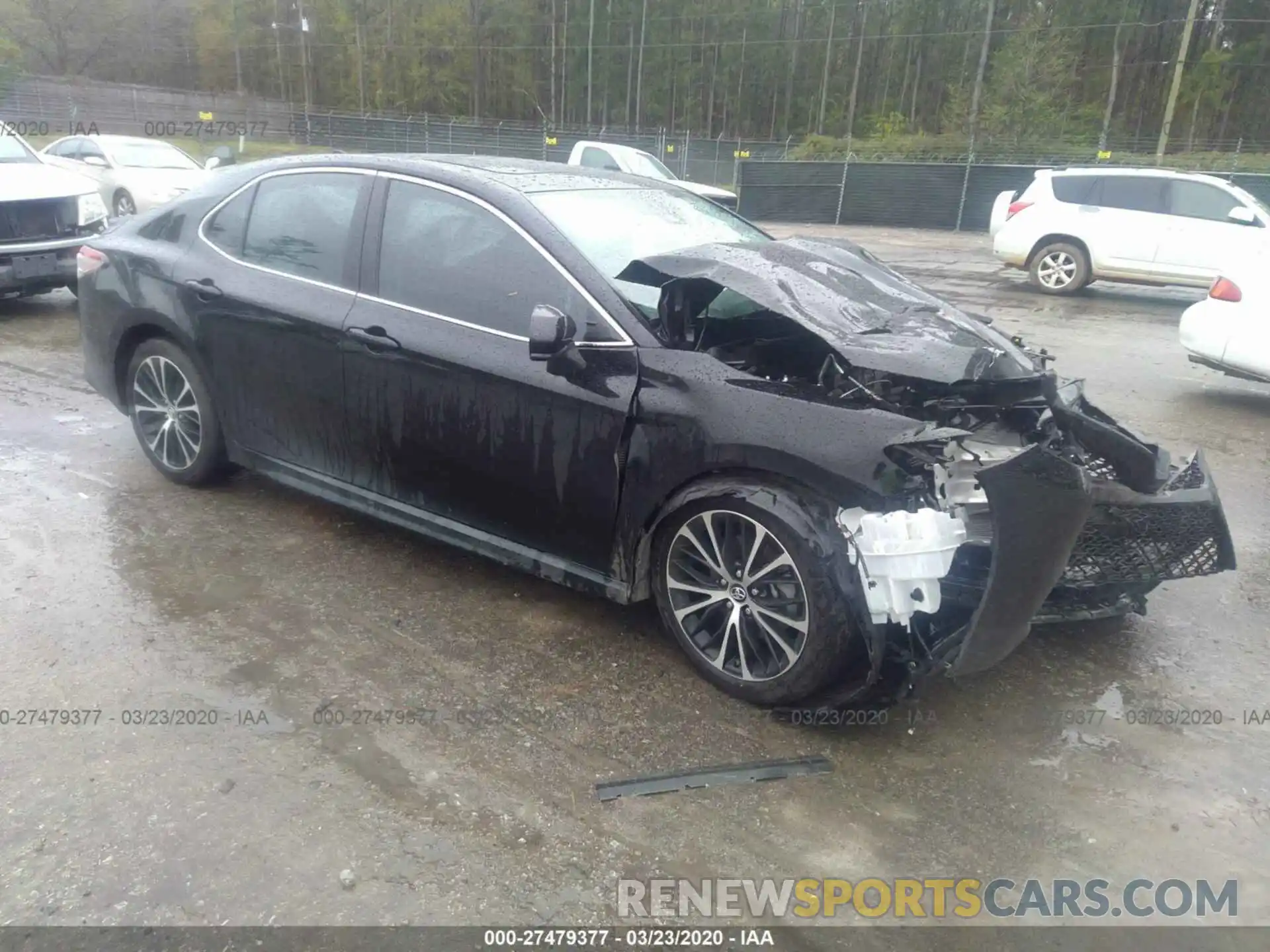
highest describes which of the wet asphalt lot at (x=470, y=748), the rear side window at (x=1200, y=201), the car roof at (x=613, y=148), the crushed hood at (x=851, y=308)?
the car roof at (x=613, y=148)

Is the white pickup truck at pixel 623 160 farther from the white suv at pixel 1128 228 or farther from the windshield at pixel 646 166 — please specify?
the white suv at pixel 1128 228

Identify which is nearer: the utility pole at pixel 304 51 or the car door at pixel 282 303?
the car door at pixel 282 303

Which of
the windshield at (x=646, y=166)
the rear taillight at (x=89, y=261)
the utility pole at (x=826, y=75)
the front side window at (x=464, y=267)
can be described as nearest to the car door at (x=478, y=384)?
the front side window at (x=464, y=267)

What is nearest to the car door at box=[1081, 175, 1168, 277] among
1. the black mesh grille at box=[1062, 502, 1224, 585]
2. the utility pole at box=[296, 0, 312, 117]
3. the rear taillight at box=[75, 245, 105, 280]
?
the black mesh grille at box=[1062, 502, 1224, 585]

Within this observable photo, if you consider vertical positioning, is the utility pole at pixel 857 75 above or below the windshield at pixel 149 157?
above

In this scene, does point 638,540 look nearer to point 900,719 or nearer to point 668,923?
point 900,719

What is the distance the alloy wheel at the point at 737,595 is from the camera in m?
3.02

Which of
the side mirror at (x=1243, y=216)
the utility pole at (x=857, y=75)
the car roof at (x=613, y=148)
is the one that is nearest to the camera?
the side mirror at (x=1243, y=216)

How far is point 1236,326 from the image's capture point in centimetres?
684

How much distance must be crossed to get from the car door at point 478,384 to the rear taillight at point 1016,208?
1132 centimetres

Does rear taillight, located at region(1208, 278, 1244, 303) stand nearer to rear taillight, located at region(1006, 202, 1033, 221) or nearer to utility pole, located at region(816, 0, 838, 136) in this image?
rear taillight, located at region(1006, 202, 1033, 221)

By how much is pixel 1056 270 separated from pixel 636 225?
10604 millimetres

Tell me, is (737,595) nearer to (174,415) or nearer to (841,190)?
(174,415)

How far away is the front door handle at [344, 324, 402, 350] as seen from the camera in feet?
12.2
